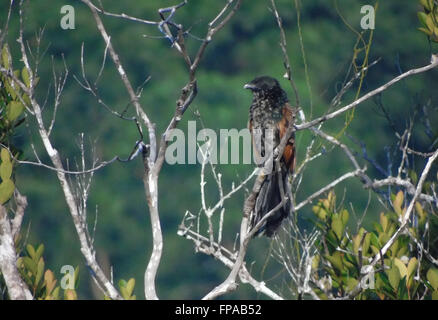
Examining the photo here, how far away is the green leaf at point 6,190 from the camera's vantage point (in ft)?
10.6

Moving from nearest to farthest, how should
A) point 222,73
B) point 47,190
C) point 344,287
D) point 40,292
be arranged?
point 40,292 → point 344,287 → point 47,190 → point 222,73

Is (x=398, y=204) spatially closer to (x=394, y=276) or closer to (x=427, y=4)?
(x=394, y=276)

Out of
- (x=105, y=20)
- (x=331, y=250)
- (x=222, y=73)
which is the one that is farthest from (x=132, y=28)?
(x=331, y=250)

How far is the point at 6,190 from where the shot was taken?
3.24 meters

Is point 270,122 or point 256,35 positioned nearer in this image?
point 270,122

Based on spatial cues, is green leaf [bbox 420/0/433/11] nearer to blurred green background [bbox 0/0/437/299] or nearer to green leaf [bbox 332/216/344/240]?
green leaf [bbox 332/216/344/240]

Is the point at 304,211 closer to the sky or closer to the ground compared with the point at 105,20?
closer to the ground

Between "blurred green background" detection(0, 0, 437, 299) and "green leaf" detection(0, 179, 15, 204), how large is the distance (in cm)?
→ 660

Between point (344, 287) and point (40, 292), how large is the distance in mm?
1587

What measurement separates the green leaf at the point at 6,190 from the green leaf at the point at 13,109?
0.39 m

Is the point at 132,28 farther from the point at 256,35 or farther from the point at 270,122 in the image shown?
the point at 270,122

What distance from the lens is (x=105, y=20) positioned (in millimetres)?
11859

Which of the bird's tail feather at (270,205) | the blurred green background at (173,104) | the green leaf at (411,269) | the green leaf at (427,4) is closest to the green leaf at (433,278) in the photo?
the green leaf at (411,269)

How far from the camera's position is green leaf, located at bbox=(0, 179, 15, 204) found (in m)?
3.23
